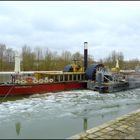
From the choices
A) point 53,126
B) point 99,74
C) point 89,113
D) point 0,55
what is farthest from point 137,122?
point 0,55

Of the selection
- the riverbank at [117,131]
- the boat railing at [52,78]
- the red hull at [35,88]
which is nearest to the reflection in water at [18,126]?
the riverbank at [117,131]

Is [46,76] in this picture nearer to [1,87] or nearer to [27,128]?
[1,87]

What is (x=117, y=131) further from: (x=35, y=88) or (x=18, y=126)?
(x=35, y=88)

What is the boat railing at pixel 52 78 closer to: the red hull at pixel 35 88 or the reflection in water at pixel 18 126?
the red hull at pixel 35 88

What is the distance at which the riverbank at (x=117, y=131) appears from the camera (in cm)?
693

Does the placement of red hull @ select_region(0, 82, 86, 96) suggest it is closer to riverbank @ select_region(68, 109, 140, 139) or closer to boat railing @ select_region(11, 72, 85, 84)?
boat railing @ select_region(11, 72, 85, 84)

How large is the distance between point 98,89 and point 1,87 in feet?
36.0

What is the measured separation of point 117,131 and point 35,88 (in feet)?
61.8

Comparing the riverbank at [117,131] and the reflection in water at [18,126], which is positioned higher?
the riverbank at [117,131]

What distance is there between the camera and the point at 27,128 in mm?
10312

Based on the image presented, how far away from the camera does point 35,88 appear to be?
25.7 m

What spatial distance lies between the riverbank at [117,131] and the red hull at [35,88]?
53.2ft

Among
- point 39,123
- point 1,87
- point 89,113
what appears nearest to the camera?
point 39,123

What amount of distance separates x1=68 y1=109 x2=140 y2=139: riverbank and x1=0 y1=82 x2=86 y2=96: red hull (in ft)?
53.2
